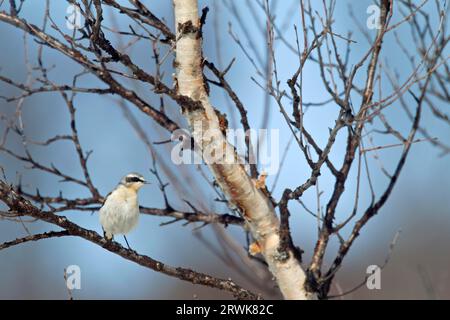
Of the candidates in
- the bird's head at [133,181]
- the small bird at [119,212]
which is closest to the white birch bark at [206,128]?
the small bird at [119,212]

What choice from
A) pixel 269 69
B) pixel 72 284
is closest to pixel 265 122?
pixel 269 69

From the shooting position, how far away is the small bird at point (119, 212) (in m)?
3.46

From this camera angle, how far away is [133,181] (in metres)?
3.81

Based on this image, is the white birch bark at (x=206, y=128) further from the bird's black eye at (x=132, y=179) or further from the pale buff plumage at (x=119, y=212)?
the bird's black eye at (x=132, y=179)

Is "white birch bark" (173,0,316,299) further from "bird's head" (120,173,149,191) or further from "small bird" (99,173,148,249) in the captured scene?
"bird's head" (120,173,149,191)

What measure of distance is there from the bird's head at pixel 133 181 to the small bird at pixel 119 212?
0.36ft

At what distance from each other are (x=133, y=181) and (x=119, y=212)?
14.9 inches

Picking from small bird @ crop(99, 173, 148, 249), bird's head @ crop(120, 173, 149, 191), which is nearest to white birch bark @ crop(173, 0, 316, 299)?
small bird @ crop(99, 173, 148, 249)

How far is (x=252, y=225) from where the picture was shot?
287 centimetres

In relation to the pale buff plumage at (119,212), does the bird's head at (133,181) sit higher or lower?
higher

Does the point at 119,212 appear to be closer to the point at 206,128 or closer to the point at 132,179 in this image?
the point at 132,179

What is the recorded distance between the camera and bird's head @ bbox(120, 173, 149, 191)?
3.74 m

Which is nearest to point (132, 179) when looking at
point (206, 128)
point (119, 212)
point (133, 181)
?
point (133, 181)

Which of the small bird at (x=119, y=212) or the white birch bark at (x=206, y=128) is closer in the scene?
the white birch bark at (x=206, y=128)
